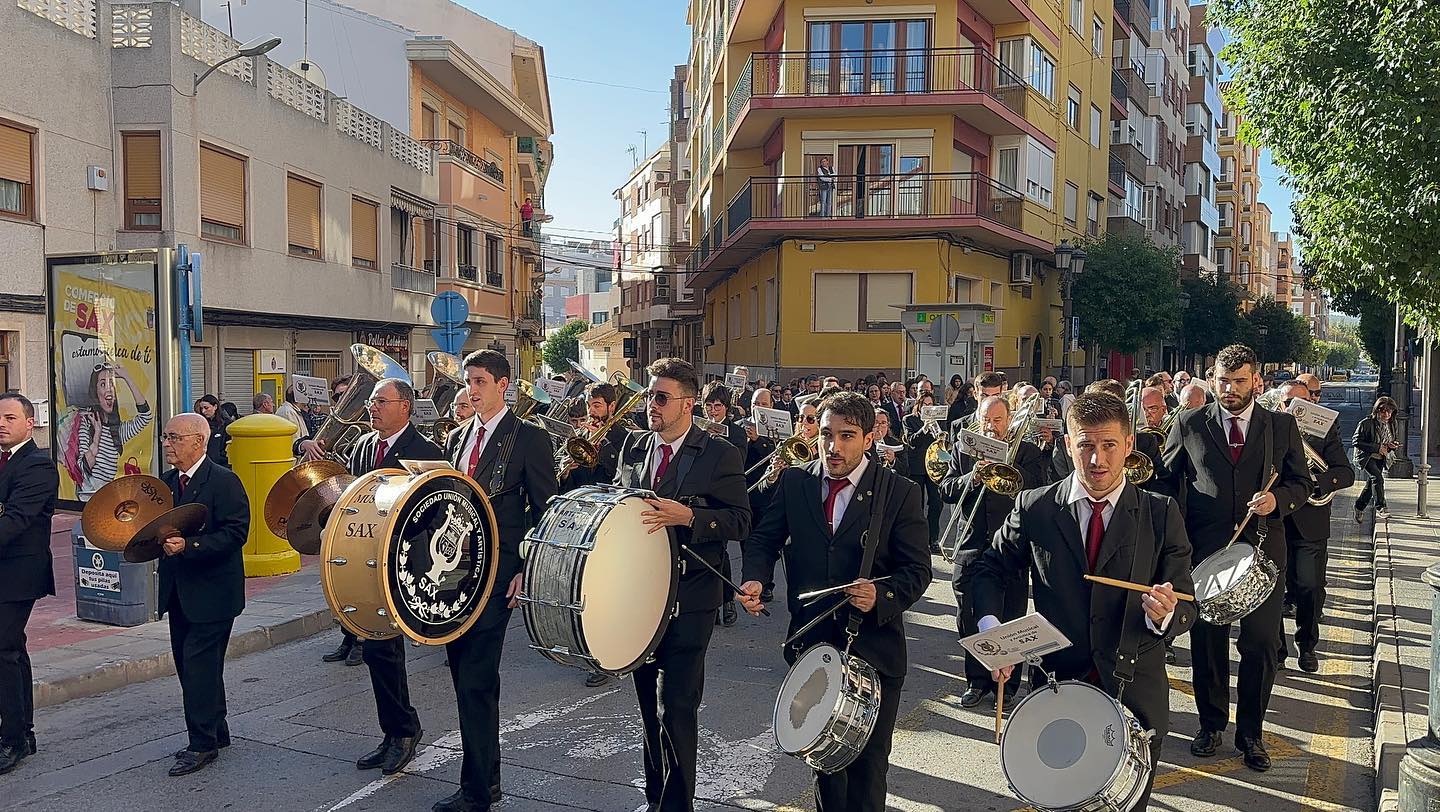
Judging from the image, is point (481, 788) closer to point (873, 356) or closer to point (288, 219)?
point (288, 219)

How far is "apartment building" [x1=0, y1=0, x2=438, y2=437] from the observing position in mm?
14453

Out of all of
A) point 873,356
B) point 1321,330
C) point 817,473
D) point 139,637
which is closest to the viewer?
point 817,473

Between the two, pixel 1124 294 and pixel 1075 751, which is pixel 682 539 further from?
pixel 1124 294

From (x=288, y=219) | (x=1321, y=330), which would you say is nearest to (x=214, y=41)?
(x=288, y=219)

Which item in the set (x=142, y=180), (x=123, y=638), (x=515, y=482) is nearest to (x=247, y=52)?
(x=142, y=180)

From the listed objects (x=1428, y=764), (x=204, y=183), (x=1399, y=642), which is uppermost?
(x=204, y=183)

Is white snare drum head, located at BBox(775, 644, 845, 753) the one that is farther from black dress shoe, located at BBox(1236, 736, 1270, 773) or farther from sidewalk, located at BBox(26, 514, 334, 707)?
sidewalk, located at BBox(26, 514, 334, 707)

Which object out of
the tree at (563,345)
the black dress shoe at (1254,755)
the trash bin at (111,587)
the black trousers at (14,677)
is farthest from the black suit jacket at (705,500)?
the tree at (563,345)

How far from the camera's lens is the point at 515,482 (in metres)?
5.16

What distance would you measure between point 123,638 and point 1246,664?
→ 7.29 m

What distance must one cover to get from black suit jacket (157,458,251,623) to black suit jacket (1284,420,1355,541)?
6304 mm

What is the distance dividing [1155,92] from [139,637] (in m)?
48.3

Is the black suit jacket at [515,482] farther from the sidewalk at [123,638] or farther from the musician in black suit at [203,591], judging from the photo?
the sidewalk at [123,638]

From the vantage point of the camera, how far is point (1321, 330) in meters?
155
